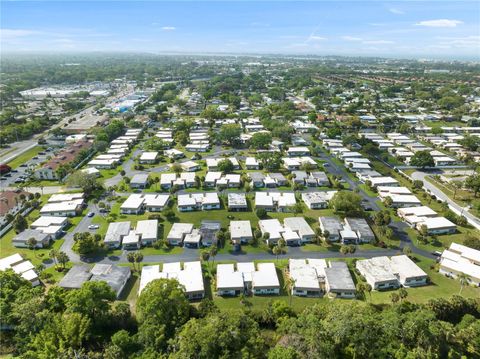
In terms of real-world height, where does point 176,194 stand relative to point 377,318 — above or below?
below

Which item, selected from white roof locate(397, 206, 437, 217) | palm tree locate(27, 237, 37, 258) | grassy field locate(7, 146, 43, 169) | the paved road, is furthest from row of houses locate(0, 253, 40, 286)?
the paved road

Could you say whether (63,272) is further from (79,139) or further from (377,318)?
(79,139)

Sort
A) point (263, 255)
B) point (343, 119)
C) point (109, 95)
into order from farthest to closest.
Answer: point (109, 95) < point (343, 119) < point (263, 255)

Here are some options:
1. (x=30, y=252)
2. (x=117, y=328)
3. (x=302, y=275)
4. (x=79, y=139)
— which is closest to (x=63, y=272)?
(x=30, y=252)

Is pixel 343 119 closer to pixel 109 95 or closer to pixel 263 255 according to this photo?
pixel 263 255

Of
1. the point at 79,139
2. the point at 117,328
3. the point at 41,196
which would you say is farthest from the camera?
the point at 79,139

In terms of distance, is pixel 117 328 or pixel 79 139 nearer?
pixel 117 328

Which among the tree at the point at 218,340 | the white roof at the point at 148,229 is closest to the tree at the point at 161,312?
the tree at the point at 218,340

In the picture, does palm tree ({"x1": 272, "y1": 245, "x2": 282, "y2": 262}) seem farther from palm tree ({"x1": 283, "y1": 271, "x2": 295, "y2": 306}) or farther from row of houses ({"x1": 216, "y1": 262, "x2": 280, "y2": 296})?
palm tree ({"x1": 283, "y1": 271, "x2": 295, "y2": 306})
